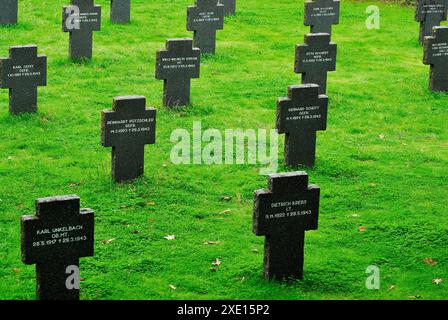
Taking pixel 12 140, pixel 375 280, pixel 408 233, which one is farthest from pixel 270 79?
pixel 375 280

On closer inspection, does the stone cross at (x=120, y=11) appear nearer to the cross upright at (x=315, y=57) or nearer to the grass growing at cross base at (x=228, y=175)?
the grass growing at cross base at (x=228, y=175)

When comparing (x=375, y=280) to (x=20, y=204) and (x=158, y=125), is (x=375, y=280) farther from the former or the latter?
(x=158, y=125)

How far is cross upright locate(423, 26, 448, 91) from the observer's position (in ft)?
60.8

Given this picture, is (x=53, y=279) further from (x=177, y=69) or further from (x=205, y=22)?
(x=205, y=22)

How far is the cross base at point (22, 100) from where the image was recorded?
16.4 meters

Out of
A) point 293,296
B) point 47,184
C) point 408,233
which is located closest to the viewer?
point 293,296

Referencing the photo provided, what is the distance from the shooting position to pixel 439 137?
1641 centimetres

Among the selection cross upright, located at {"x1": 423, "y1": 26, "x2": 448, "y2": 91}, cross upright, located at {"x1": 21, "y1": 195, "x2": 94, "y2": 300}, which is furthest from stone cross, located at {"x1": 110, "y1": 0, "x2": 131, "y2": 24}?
cross upright, located at {"x1": 21, "y1": 195, "x2": 94, "y2": 300}

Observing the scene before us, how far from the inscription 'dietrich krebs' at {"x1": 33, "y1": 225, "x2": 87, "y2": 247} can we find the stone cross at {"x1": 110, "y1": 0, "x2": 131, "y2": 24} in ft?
46.4

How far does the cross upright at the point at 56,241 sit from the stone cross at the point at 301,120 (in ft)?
16.1

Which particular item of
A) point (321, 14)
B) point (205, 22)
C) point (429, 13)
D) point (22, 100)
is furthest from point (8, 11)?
point (429, 13)

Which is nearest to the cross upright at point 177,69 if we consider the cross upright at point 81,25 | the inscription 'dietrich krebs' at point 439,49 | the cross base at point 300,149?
the cross base at point 300,149

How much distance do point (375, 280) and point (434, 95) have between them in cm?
865

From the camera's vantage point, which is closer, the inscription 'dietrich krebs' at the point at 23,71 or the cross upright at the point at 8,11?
the inscription 'dietrich krebs' at the point at 23,71
